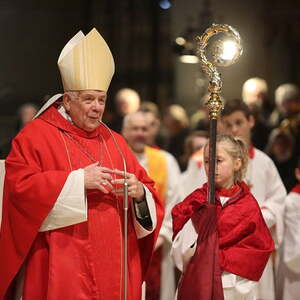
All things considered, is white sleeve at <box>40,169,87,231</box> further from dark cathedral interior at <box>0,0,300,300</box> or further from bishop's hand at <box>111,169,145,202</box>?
bishop's hand at <box>111,169,145,202</box>

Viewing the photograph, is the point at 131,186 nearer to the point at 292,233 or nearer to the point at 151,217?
the point at 151,217

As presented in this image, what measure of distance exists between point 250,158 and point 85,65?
6.65 ft

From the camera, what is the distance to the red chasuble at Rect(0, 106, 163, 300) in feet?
15.9

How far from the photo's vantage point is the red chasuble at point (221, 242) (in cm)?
505

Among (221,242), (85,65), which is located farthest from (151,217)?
(85,65)

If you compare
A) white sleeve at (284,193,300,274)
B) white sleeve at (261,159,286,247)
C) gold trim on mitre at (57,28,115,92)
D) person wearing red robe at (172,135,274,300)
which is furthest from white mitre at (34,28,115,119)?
white sleeve at (284,193,300,274)

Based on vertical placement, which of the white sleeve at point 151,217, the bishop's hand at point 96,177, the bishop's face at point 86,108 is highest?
the bishop's face at point 86,108

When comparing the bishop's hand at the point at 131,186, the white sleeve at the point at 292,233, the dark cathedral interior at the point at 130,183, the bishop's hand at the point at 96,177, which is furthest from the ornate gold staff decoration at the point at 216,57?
the white sleeve at the point at 292,233

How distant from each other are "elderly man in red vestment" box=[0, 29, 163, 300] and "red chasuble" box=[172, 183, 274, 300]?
31 centimetres

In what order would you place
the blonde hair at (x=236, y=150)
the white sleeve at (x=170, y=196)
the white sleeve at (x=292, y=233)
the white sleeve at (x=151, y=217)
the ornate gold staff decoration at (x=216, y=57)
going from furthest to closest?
1. the white sleeve at (x=170, y=196)
2. the white sleeve at (x=292, y=233)
3. the blonde hair at (x=236, y=150)
4. the white sleeve at (x=151, y=217)
5. the ornate gold staff decoration at (x=216, y=57)

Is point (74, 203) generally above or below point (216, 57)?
below

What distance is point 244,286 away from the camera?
521 cm

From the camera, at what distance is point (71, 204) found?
4840mm

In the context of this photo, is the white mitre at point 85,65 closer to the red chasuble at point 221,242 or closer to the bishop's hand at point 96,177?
the bishop's hand at point 96,177
